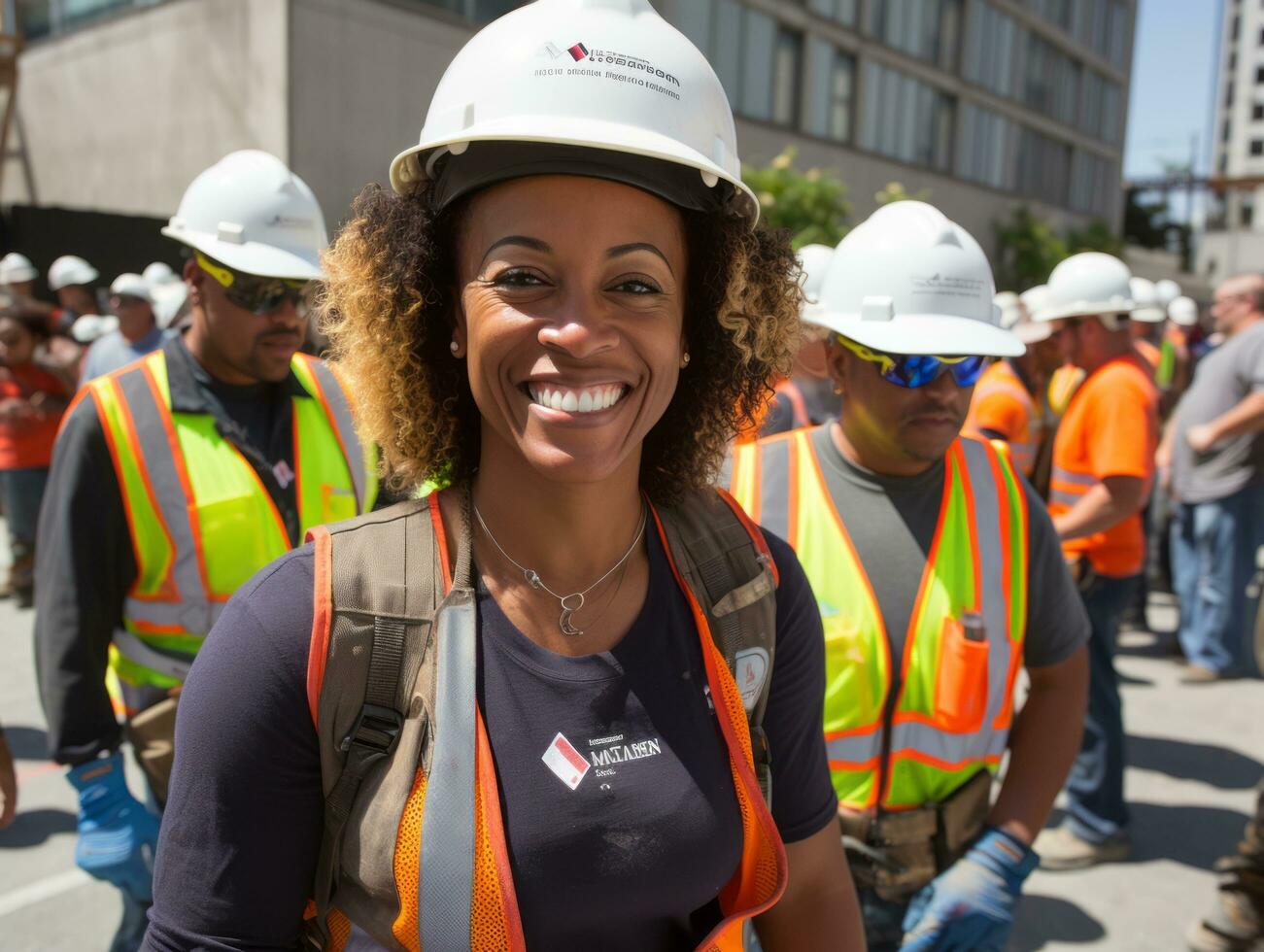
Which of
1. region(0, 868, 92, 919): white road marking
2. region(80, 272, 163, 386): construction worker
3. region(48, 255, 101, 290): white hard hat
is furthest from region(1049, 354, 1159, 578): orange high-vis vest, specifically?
region(48, 255, 101, 290): white hard hat

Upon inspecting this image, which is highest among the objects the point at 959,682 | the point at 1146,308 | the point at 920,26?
the point at 920,26

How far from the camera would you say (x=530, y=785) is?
1.30 m

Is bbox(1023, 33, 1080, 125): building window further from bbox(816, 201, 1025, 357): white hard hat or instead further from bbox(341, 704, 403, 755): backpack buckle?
bbox(341, 704, 403, 755): backpack buckle

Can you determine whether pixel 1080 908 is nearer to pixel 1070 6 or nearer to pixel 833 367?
pixel 833 367

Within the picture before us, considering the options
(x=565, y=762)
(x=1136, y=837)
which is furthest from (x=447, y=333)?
(x=1136, y=837)

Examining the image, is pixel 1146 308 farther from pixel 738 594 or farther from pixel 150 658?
pixel 150 658

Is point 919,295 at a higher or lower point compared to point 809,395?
higher

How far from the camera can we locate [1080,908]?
4121 millimetres

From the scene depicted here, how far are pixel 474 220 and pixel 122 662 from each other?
6.11 feet

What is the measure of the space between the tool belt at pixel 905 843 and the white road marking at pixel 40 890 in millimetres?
3183

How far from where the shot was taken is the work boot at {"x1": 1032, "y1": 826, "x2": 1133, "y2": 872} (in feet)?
14.6

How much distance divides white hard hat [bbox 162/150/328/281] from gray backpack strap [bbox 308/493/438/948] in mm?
1777

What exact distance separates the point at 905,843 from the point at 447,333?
147cm

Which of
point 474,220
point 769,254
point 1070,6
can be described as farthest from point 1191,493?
point 1070,6
